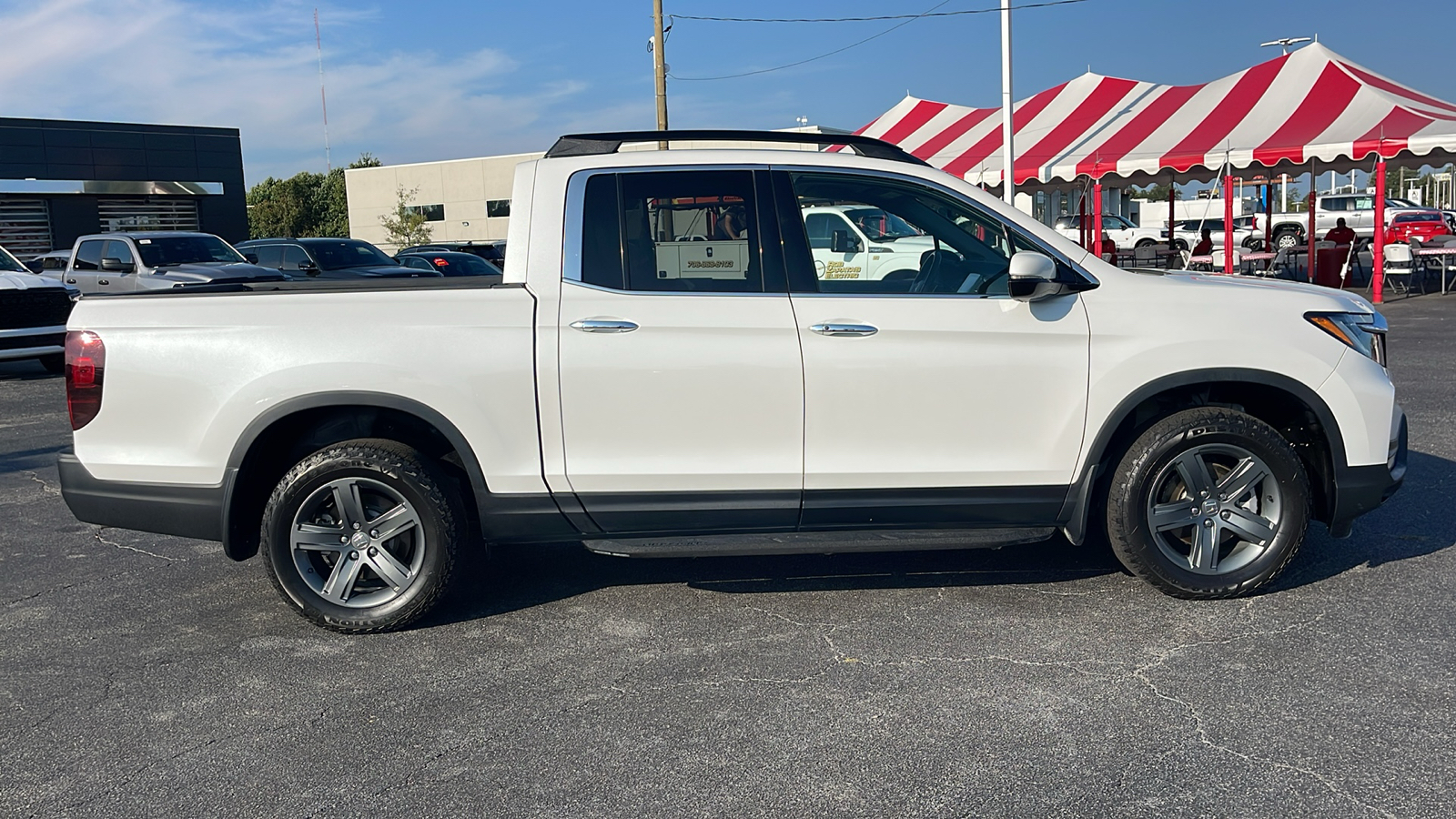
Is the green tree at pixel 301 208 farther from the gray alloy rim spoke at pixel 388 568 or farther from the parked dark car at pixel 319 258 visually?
the gray alloy rim spoke at pixel 388 568

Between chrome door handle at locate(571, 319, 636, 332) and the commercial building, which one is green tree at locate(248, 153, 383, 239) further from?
chrome door handle at locate(571, 319, 636, 332)

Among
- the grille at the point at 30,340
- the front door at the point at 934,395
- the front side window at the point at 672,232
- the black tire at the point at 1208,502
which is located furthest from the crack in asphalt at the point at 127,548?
the grille at the point at 30,340

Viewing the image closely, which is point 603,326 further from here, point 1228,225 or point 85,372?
point 1228,225

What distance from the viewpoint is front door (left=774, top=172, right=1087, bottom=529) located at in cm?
425

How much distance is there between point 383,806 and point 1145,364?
309cm

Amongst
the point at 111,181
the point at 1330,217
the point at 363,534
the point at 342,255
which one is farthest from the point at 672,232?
the point at 1330,217

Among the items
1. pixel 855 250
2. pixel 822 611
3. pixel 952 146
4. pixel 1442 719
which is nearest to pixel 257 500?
pixel 822 611

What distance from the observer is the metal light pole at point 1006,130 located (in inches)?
779

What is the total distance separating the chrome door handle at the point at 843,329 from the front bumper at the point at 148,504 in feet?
7.61

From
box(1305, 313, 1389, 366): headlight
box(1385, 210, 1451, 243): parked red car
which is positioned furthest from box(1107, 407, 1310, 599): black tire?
box(1385, 210, 1451, 243): parked red car

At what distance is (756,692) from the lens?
12.4 ft

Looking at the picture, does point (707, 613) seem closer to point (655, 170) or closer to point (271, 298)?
point (655, 170)

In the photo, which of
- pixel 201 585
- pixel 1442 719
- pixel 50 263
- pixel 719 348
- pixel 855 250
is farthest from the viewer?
pixel 50 263

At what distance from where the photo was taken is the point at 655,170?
445 cm
